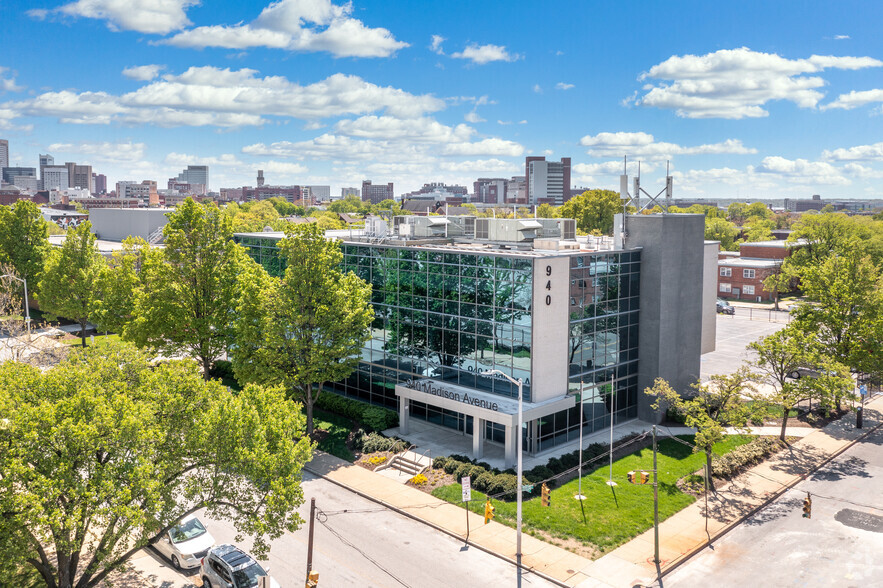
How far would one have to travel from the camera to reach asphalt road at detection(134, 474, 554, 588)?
27531mm

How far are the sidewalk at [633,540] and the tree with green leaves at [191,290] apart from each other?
13.5 meters

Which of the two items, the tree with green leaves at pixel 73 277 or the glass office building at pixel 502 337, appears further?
the tree with green leaves at pixel 73 277

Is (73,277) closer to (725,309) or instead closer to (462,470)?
(462,470)

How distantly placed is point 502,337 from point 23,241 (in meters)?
63.5

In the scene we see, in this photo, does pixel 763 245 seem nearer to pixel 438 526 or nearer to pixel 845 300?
pixel 845 300

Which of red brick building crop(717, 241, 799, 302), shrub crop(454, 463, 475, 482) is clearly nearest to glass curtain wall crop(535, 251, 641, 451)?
shrub crop(454, 463, 475, 482)

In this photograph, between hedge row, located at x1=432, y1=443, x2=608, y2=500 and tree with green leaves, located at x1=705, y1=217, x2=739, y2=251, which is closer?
hedge row, located at x1=432, y1=443, x2=608, y2=500

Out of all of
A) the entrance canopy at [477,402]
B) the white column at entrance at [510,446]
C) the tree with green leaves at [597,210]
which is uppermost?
the tree with green leaves at [597,210]

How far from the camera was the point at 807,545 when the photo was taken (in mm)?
30859

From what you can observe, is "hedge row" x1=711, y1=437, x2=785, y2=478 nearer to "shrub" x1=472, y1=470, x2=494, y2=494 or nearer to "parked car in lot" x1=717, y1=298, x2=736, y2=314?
"shrub" x1=472, y1=470, x2=494, y2=494

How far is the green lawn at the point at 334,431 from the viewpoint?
4147 cm

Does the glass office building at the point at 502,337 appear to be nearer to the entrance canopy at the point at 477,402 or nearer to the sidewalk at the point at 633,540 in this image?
the entrance canopy at the point at 477,402

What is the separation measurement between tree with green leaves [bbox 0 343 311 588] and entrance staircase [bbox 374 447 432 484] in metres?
13.4

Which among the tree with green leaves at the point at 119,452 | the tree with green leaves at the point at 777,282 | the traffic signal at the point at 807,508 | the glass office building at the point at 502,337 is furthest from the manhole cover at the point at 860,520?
the tree with green leaves at the point at 777,282
